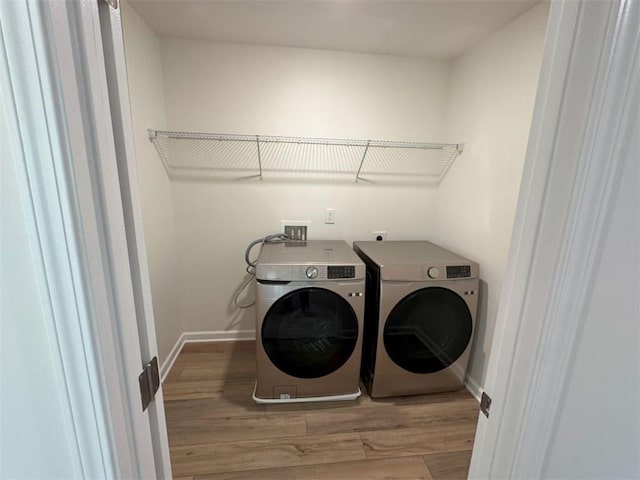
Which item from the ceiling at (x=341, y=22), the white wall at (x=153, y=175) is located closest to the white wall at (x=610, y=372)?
the ceiling at (x=341, y=22)

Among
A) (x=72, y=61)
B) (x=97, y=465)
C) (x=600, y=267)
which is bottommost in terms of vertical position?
(x=97, y=465)

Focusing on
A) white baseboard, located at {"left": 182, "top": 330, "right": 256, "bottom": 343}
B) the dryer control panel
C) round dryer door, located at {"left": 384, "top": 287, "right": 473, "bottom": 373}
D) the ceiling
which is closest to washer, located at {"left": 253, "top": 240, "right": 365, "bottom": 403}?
round dryer door, located at {"left": 384, "top": 287, "right": 473, "bottom": 373}

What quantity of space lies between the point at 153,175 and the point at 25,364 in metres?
1.61

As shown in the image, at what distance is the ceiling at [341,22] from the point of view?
4.84ft

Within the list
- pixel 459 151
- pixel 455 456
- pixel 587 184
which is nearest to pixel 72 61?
pixel 587 184

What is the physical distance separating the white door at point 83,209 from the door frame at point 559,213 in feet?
2.44

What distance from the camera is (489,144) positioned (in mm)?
1761

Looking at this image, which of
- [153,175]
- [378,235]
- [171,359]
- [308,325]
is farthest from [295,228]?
[171,359]

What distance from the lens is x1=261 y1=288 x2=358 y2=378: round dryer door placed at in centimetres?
164

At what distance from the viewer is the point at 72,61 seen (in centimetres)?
Result: 39

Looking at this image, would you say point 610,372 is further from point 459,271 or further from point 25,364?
point 459,271

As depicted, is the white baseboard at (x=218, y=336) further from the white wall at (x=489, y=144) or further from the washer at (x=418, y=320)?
the white wall at (x=489, y=144)

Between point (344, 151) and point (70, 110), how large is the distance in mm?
1928

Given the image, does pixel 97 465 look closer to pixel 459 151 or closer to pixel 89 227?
pixel 89 227
